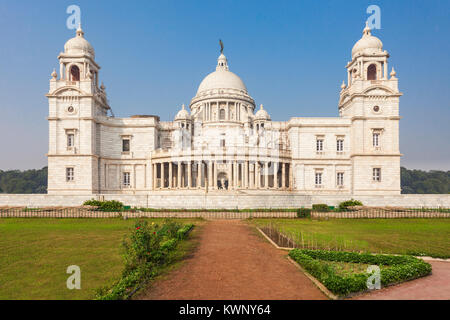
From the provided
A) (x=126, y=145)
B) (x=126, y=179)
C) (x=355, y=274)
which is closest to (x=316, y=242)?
(x=355, y=274)

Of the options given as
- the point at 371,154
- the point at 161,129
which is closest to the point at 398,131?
the point at 371,154

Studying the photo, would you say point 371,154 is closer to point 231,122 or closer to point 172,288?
point 231,122

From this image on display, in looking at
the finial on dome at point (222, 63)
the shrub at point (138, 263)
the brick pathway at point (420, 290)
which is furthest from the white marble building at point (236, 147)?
the brick pathway at point (420, 290)

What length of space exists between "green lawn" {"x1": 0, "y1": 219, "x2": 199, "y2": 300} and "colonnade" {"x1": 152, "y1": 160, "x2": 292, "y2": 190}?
2739cm

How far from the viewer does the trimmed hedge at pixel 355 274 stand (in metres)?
9.54

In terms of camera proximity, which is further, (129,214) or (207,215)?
(207,215)

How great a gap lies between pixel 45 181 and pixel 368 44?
119 m

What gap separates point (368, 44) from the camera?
5144 cm

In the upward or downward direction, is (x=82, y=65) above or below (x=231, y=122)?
above

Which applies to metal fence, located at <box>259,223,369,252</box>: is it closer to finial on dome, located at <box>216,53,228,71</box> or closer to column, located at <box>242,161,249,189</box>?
column, located at <box>242,161,249,189</box>

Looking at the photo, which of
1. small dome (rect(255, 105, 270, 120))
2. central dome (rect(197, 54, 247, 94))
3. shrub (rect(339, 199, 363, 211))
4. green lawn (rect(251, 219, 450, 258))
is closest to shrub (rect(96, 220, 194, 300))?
green lawn (rect(251, 219, 450, 258))

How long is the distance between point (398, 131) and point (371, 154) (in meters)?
6.21

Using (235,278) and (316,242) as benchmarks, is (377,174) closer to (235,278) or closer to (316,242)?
(316,242)
